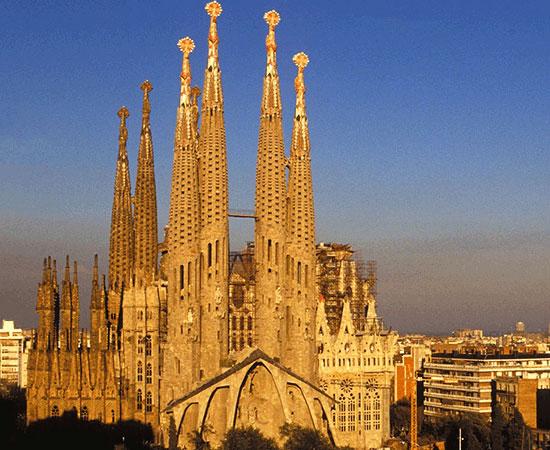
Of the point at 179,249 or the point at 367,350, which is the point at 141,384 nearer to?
the point at 179,249

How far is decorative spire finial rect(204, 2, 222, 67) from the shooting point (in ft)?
174

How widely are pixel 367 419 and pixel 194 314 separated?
1511cm

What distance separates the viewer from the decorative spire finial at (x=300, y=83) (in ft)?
186

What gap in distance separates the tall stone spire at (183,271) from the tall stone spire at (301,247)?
5503mm

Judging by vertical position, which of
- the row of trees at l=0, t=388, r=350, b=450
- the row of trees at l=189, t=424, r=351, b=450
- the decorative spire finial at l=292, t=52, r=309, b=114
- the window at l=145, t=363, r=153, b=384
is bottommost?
the row of trees at l=0, t=388, r=350, b=450

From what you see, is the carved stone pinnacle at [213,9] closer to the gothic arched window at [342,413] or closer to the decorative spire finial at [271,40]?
the decorative spire finial at [271,40]

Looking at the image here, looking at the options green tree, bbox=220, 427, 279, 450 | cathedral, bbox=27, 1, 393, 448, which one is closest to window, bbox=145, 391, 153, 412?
cathedral, bbox=27, 1, 393, 448

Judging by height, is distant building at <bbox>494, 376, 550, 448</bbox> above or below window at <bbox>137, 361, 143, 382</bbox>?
below

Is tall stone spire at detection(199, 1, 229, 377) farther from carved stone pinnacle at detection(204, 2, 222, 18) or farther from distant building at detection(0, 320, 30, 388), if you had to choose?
distant building at detection(0, 320, 30, 388)

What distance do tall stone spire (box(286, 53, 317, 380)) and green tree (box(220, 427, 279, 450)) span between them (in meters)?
10.7

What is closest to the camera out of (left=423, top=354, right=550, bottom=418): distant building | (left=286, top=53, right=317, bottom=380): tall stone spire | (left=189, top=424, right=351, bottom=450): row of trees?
(left=189, top=424, right=351, bottom=450): row of trees

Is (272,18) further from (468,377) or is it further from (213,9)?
(468,377)

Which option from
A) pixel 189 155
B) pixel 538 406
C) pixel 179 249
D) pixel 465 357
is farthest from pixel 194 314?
pixel 465 357

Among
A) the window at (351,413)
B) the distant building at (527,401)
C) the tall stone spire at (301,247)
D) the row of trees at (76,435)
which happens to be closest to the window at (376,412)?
the window at (351,413)
